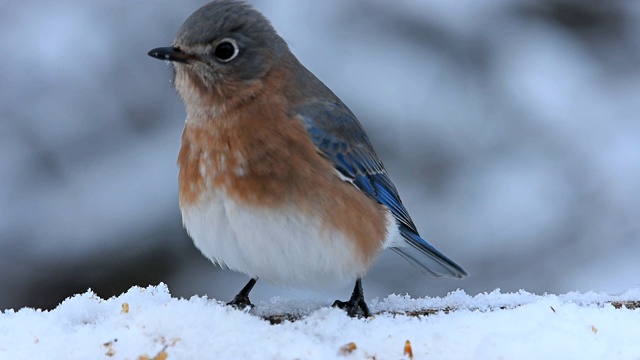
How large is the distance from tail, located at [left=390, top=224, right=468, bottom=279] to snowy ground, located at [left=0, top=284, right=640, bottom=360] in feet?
3.54

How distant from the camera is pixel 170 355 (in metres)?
3.22

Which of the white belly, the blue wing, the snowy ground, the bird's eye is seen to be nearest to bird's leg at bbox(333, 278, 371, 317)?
the white belly

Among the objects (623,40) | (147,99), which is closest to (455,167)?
(623,40)

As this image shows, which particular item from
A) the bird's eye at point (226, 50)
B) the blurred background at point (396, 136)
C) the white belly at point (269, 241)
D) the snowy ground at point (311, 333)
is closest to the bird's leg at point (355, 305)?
the white belly at point (269, 241)

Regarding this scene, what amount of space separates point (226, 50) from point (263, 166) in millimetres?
579

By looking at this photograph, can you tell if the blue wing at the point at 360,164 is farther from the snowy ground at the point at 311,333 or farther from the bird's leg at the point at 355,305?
the snowy ground at the point at 311,333

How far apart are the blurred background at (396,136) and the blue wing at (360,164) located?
124 cm

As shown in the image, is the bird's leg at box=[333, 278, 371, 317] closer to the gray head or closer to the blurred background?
the gray head

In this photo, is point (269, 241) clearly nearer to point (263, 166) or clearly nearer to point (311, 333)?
point (263, 166)

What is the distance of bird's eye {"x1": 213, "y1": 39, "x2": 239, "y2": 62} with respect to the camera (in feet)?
13.9

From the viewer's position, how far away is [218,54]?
14.0ft

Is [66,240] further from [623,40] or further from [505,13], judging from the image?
[623,40]

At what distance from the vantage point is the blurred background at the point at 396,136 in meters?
6.13

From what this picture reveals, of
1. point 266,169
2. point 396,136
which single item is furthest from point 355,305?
point 396,136
